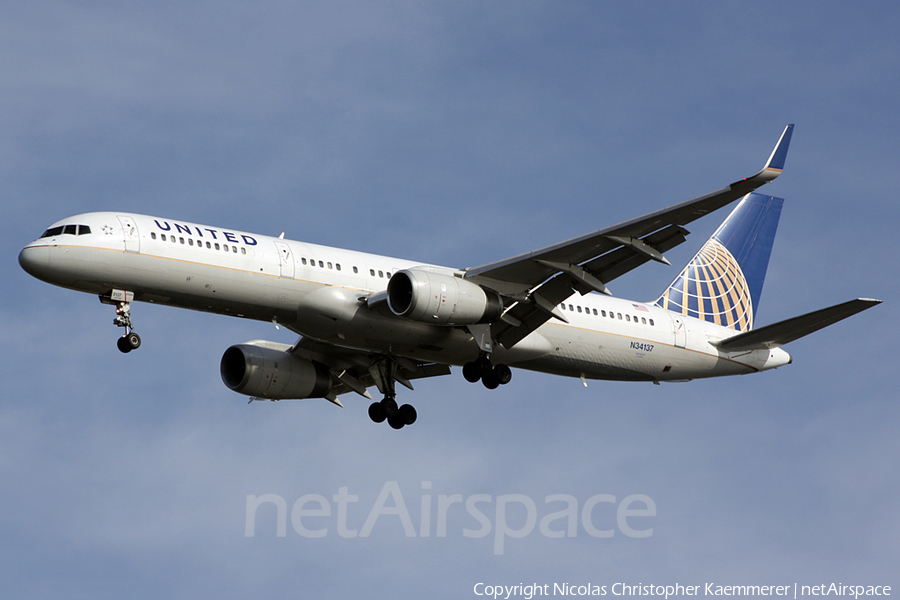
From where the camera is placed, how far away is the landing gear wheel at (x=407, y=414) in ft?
120

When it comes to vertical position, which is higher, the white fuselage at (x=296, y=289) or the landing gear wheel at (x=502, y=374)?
the white fuselage at (x=296, y=289)

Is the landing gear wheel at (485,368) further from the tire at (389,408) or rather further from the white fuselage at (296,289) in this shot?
the tire at (389,408)

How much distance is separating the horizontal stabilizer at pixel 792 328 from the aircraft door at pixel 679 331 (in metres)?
1.27

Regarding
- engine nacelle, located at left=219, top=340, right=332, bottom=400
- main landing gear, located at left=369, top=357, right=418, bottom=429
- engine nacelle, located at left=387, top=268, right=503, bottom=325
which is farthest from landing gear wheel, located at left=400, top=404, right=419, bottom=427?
engine nacelle, located at left=387, top=268, right=503, bottom=325

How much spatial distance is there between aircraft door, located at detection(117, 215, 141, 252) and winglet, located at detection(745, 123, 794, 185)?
15877 millimetres

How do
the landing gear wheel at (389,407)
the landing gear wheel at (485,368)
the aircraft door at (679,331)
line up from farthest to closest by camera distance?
the aircraft door at (679,331), the landing gear wheel at (389,407), the landing gear wheel at (485,368)

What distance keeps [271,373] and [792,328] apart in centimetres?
1706

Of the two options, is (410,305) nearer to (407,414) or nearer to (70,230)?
(407,414)

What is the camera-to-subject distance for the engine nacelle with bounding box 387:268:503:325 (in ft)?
100

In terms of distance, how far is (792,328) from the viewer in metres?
35.1

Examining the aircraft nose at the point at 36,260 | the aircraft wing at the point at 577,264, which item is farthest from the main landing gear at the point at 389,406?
the aircraft nose at the point at 36,260

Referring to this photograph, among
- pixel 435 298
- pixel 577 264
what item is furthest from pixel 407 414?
pixel 577 264

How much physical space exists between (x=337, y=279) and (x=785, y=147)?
12779 mm

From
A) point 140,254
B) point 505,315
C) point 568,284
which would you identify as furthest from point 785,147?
point 140,254
